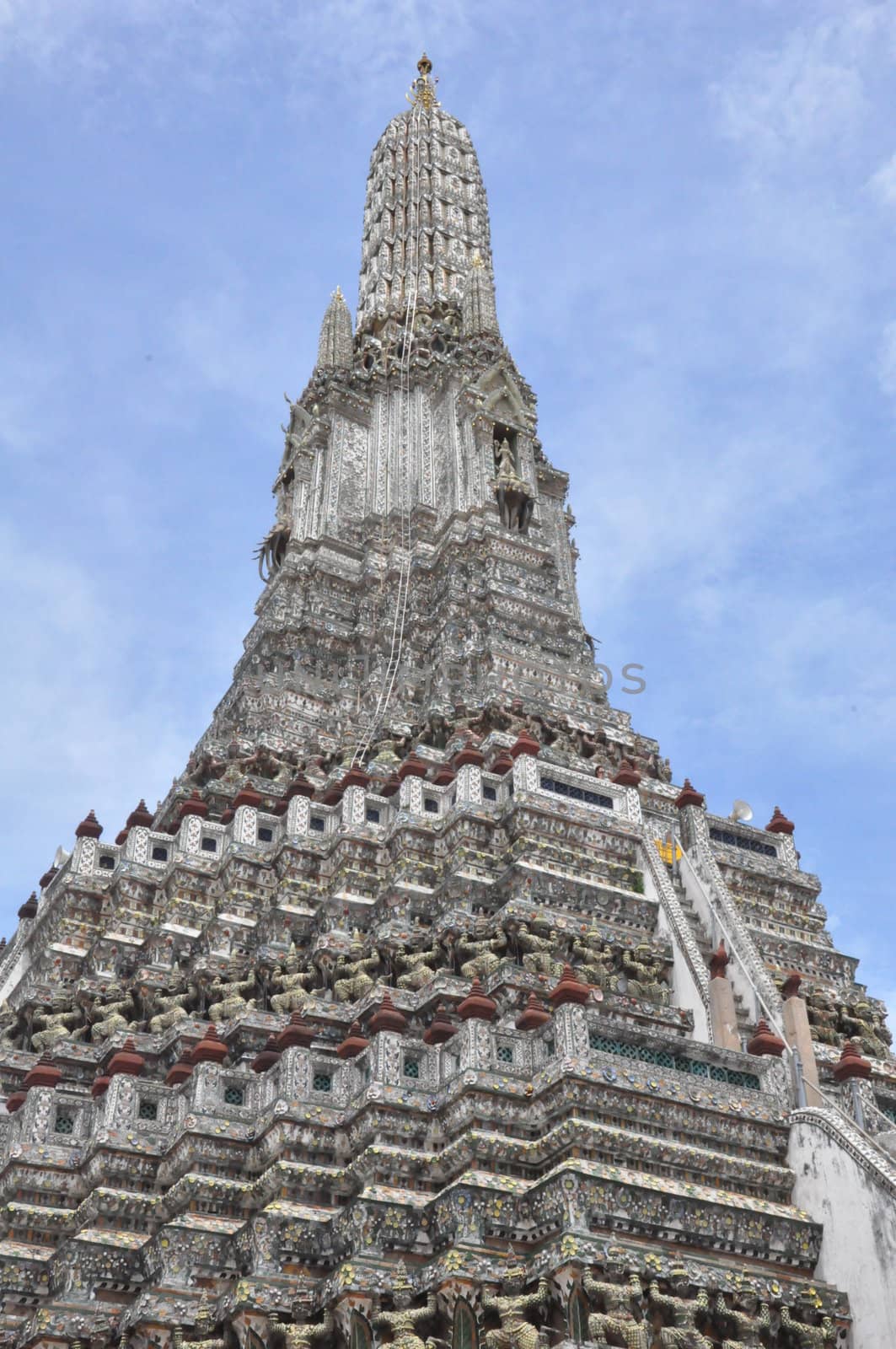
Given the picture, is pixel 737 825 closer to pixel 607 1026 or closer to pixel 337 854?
pixel 337 854

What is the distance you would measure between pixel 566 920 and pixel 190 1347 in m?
11.2

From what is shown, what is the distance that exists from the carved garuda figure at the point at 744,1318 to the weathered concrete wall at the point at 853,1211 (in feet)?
3.91

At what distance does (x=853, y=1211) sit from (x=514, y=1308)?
15.3ft

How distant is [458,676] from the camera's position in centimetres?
4044

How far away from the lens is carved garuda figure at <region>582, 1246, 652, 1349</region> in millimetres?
17125

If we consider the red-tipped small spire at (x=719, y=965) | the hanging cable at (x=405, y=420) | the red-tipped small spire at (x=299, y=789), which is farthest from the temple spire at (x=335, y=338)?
the red-tipped small spire at (x=719, y=965)

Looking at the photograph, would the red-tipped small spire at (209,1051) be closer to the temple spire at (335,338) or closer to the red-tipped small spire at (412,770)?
the red-tipped small spire at (412,770)

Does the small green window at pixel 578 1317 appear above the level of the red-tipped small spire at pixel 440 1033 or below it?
below

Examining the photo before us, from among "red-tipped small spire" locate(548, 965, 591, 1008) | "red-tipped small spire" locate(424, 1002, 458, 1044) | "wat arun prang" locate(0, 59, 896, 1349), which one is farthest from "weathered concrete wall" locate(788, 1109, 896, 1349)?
"red-tipped small spire" locate(424, 1002, 458, 1044)

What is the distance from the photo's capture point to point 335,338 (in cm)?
5712

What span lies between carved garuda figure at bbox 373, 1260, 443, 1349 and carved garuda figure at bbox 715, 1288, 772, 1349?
3306mm

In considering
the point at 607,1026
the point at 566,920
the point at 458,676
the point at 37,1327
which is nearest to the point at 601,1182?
the point at 607,1026

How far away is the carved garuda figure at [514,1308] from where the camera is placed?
17.2m

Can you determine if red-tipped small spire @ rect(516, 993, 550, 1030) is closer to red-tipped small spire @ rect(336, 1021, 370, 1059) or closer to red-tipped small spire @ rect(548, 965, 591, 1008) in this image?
red-tipped small spire @ rect(548, 965, 591, 1008)
